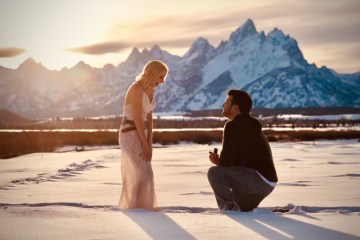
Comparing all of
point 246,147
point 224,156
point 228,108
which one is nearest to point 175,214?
point 224,156

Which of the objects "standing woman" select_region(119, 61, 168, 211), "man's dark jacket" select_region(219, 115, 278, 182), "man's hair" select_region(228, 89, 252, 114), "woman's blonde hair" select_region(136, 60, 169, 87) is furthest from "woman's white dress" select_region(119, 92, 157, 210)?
"man's hair" select_region(228, 89, 252, 114)

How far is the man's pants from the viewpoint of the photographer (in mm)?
6629

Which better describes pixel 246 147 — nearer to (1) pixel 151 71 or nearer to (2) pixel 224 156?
(2) pixel 224 156

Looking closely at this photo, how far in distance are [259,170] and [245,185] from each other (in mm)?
283

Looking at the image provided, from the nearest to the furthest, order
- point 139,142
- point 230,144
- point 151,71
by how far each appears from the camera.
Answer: point 230,144, point 151,71, point 139,142

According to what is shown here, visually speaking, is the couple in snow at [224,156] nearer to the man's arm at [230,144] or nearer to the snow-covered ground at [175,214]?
the man's arm at [230,144]

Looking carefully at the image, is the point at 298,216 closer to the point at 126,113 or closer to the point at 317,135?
the point at 126,113

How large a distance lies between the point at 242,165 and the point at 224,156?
260 mm

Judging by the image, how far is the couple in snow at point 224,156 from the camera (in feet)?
21.8

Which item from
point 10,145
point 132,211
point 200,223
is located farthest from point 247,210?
point 10,145

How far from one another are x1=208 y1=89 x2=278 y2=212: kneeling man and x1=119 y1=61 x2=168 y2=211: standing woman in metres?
0.94

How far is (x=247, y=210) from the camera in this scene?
675 cm

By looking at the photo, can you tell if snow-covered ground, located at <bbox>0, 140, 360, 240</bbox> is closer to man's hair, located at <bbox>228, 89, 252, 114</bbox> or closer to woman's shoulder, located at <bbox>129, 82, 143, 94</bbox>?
man's hair, located at <bbox>228, 89, 252, 114</bbox>

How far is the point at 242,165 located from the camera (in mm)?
6711
